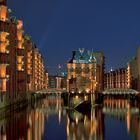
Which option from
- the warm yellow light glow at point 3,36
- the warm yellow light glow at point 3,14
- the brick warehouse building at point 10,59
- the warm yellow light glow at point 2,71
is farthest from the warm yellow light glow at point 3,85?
the warm yellow light glow at point 3,14

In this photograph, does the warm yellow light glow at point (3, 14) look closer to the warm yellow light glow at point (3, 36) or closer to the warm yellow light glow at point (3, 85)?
the warm yellow light glow at point (3, 36)

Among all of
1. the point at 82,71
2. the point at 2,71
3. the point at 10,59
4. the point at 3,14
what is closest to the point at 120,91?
the point at 82,71

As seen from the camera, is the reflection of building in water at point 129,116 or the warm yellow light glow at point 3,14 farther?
the warm yellow light glow at point 3,14

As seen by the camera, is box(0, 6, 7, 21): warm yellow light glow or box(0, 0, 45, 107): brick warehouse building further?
box(0, 6, 7, 21): warm yellow light glow

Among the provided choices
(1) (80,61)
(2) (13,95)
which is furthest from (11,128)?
(1) (80,61)

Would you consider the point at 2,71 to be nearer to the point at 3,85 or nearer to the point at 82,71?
the point at 3,85

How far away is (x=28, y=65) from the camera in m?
115

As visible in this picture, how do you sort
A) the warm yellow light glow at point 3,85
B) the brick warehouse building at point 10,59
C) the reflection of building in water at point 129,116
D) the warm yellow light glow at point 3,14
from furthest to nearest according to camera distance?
the warm yellow light glow at point 3,14 → the brick warehouse building at point 10,59 → the warm yellow light glow at point 3,85 → the reflection of building in water at point 129,116

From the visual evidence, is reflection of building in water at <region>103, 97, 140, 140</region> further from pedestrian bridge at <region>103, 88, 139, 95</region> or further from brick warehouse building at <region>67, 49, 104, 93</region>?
pedestrian bridge at <region>103, 88, 139, 95</region>

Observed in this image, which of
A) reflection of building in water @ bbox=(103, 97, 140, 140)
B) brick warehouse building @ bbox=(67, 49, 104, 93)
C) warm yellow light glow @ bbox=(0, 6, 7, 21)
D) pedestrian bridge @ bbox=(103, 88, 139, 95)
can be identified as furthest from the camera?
pedestrian bridge @ bbox=(103, 88, 139, 95)

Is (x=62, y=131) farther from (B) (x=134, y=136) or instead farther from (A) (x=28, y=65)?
(A) (x=28, y=65)

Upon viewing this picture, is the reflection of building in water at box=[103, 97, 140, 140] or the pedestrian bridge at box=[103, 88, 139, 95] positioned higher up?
the pedestrian bridge at box=[103, 88, 139, 95]

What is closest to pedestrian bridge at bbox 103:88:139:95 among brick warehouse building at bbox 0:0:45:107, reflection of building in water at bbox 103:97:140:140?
brick warehouse building at bbox 0:0:45:107

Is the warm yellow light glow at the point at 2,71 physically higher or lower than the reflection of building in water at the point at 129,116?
higher
